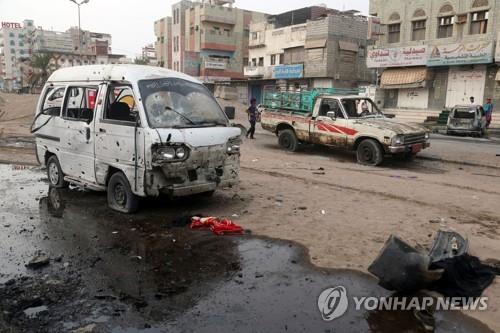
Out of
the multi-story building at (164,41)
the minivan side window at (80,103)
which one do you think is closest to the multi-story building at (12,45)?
the multi-story building at (164,41)

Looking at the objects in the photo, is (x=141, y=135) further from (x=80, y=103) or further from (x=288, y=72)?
(x=288, y=72)

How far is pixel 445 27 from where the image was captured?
2897 centimetres

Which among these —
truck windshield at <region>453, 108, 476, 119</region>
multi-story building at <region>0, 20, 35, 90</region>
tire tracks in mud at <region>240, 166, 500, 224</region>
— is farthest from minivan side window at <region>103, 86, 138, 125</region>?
multi-story building at <region>0, 20, 35, 90</region>

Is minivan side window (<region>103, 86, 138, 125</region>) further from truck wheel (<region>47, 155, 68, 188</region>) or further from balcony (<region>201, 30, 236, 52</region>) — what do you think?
balcony (<region>201, 30, 236, 52</region>)

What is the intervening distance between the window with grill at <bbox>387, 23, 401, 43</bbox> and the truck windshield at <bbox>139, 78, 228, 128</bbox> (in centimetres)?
2851

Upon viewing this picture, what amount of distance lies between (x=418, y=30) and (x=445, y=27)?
6.49ft

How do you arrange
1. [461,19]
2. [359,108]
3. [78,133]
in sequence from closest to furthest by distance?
[78,133]
[359,108]
[461,19]

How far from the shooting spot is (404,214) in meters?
6.64

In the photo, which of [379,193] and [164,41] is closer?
[379,193]

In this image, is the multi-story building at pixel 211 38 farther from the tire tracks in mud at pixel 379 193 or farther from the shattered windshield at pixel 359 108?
the tire tracks in mud at pixel 379 193

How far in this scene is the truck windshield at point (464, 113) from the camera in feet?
68.5

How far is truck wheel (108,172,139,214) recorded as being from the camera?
6410 mm

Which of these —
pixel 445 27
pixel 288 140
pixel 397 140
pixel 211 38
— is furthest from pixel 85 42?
pixel 397 140

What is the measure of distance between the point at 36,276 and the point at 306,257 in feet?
9.36
